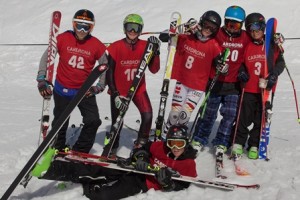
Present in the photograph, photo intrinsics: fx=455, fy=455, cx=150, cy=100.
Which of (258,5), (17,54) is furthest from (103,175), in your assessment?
(258,5)

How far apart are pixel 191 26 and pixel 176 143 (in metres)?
1.90

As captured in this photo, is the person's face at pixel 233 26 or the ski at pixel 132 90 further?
the person's face at pixel 233 26

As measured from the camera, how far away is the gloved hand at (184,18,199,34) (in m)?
6.57

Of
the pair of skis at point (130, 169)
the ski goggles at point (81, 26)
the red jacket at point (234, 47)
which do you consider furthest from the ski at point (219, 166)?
the ski goggles at point (81, 26)

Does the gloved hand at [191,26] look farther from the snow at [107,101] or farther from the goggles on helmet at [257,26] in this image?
the snow at [107,101]

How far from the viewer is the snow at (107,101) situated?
223 inches

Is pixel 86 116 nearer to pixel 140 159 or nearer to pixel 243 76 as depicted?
pixel 140 159

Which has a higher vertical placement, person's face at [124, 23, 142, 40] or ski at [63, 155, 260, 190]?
person's face at [124, 23, 142, 40]

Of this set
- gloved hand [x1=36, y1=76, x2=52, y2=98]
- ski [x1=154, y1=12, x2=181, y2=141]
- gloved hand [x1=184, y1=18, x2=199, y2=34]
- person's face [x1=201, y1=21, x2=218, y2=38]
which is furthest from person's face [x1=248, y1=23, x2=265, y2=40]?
gloved hand [x1=36, y1=76, x2=52, y2=98]

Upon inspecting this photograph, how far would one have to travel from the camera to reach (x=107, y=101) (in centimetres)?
1201

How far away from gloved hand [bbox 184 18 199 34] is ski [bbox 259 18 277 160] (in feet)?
3.39

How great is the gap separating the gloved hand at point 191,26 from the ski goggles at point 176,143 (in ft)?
6.08

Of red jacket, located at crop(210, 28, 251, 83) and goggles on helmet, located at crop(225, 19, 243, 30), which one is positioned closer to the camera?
goggles on helmet, located at crop(225, 19, 243, 30)

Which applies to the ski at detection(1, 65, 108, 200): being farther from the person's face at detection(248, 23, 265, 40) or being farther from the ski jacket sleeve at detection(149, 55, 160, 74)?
the person's face at detection(248, 23, 265, 40)
